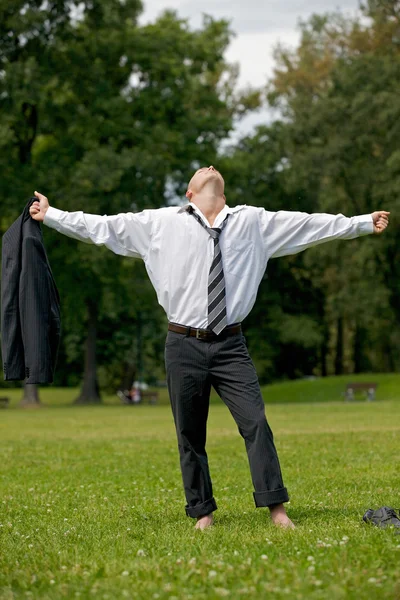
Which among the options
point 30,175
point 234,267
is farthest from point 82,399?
Result: point 234,267

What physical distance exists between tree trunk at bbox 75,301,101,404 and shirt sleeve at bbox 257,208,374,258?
37635mm

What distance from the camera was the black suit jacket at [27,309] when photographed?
7.25 m

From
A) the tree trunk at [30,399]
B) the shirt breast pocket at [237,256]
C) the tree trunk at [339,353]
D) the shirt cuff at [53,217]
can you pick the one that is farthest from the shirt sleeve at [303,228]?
the tree trunk at [339,353]

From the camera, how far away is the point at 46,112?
132 ft

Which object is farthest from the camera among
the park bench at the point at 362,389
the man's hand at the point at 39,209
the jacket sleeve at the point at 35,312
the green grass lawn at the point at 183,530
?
the park bench at the point at 362,389

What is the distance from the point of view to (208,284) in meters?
7.04

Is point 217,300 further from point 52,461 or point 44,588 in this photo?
point 52,461

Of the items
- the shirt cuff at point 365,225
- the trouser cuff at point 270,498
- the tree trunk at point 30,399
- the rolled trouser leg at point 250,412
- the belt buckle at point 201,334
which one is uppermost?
the shirt cuff at point 365,225

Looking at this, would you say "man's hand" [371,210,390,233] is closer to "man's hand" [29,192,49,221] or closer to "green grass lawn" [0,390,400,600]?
"green grass lawn" [0,390,400,600]

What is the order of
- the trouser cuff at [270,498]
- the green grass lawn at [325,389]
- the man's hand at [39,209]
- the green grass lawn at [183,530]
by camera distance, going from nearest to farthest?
the green grass lawn at [183,530], the trouser cuff at [270,498], the man's hand at [39,209], the green grass lawn at [325,389]

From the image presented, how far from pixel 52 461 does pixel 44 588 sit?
9556mm

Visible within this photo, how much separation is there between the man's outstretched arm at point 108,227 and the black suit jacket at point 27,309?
0.27m

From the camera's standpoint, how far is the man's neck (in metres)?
7.29

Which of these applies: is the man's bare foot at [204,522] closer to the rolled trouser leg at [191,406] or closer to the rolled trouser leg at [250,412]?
the rolled trouser leg at [191,406]
